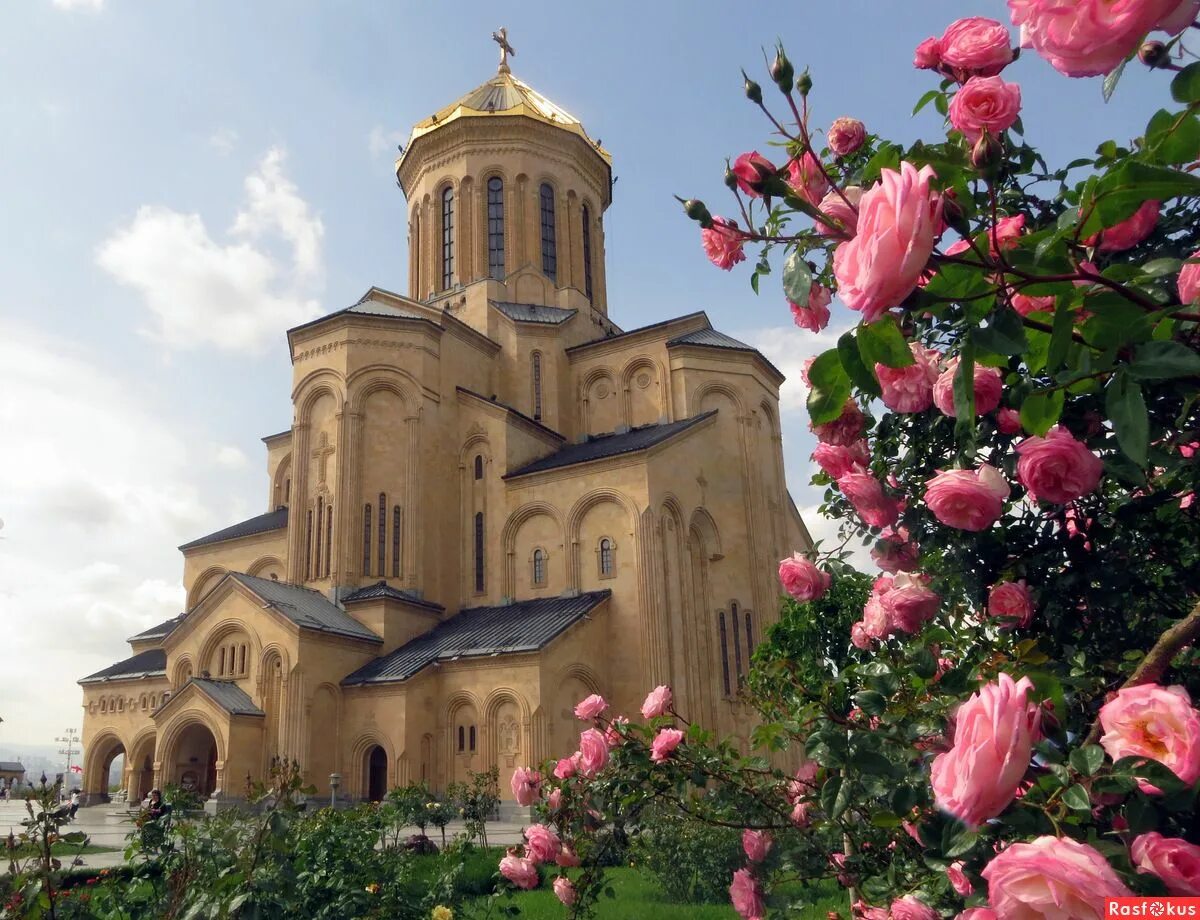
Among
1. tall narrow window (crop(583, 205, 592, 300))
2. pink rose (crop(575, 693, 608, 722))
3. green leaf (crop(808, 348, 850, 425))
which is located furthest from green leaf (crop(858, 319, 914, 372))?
tall narrow window (crop(583, 205, 592, 300))

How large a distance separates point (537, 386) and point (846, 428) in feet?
71.6

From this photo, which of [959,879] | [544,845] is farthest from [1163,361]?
[544,845]

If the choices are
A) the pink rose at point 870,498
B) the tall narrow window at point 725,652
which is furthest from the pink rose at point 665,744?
the tall narrow window at point 725,652

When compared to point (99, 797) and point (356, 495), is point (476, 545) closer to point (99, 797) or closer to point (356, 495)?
point (356, 495)

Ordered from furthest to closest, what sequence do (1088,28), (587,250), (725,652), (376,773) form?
(587,250), (725,652), (376,773), (1088,28)

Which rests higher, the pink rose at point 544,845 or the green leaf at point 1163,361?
the green leaf at point 1163,361

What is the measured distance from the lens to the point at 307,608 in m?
19.4

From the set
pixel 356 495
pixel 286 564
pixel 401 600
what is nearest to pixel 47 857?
pixel 401 600

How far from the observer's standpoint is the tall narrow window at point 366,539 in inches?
826

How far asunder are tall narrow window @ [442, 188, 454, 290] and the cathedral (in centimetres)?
7

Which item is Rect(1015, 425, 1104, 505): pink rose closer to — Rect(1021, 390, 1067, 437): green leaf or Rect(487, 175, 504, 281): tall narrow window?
Rect(1021, 390, 1067, 437): green leaf

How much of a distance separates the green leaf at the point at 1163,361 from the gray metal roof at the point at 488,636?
16460 mm

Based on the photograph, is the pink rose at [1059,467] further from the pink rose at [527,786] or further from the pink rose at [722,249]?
the pink rose at [527,786]

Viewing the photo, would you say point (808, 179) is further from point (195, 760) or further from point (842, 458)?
point (195, 760)
